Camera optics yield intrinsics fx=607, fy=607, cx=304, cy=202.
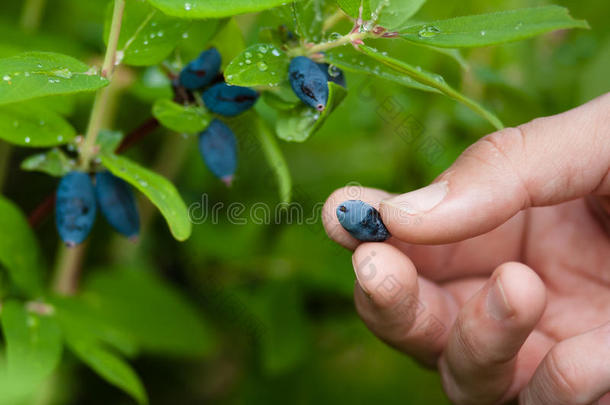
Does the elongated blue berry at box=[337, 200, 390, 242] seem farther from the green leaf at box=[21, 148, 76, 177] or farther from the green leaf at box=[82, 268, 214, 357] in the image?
the green leaf at box=[82, 268, 214, 357]

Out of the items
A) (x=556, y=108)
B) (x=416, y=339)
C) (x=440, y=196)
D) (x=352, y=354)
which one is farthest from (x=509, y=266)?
(x=352, y=354)

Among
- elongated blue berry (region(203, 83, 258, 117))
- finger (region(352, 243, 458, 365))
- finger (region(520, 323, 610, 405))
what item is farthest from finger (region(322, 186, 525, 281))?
elongated blue berry (region(203, 83, 258, 117))

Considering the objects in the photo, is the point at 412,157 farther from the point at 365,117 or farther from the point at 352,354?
the point at 352,354

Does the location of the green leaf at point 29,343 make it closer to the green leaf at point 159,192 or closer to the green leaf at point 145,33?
the green leaf at point 159,192

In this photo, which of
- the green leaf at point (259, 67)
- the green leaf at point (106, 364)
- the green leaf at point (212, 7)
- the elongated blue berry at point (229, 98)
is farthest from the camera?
the green leaf at point (106, 364)

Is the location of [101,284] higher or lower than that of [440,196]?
lower

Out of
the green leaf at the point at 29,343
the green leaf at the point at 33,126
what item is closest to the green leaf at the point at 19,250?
the green leaf at the point at 29,343
